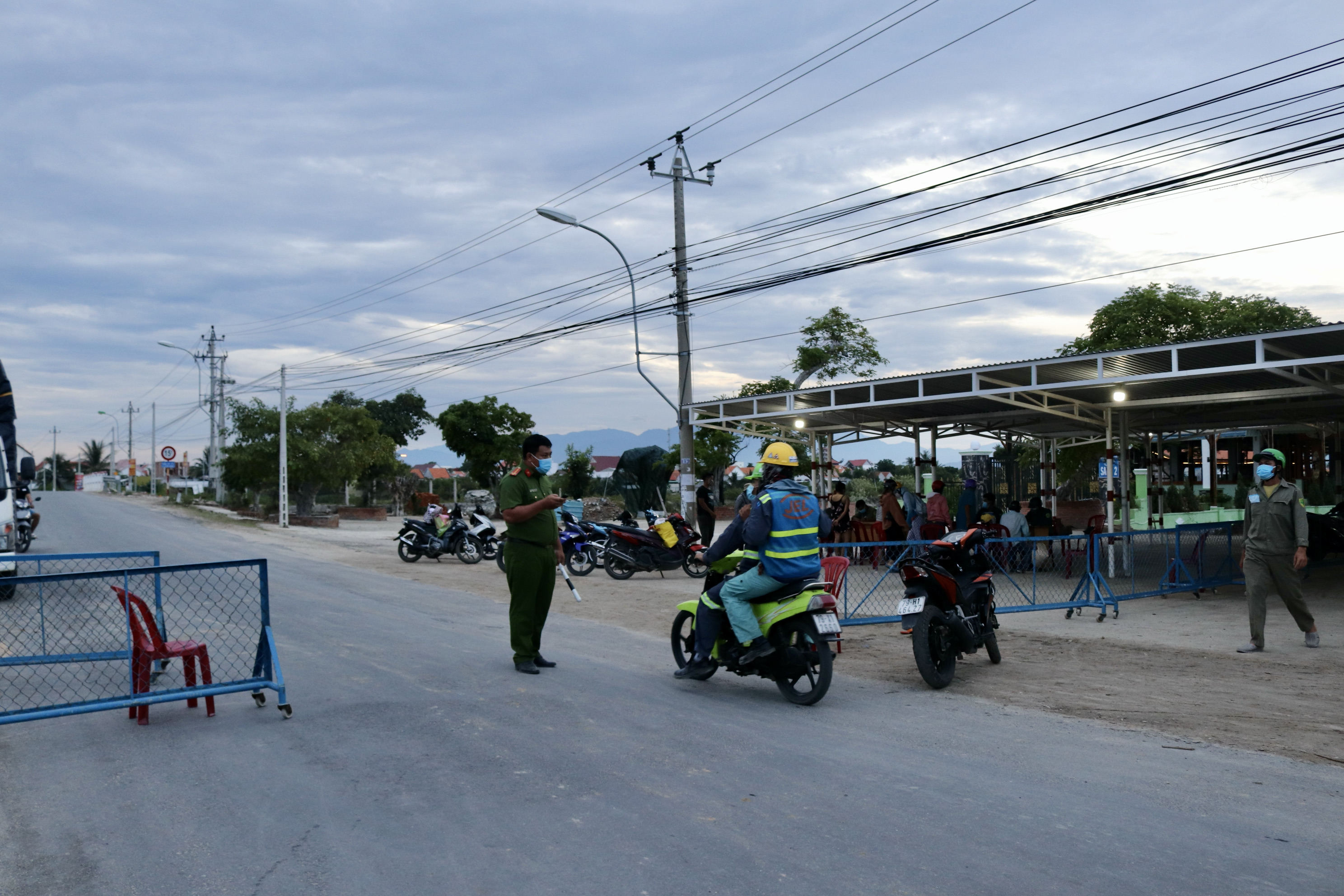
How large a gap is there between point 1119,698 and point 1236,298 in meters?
33.2

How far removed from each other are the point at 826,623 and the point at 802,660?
308 millimetres

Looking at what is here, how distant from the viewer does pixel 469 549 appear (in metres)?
19.2

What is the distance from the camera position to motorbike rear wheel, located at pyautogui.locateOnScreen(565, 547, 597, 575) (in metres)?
16.9

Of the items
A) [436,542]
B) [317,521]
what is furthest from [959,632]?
[317,521]

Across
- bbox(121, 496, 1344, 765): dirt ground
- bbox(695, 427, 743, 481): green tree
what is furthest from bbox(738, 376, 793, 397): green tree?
bbox(121, 496, 1344, 765): dirt ground

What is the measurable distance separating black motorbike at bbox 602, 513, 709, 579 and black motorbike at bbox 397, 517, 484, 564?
3.77 metres

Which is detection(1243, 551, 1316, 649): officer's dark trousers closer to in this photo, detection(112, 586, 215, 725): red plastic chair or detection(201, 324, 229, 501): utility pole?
detection(112, 586, 215, 725): red plastic chair

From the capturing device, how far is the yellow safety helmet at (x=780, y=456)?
6734 millimetres

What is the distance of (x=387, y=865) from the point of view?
380cm

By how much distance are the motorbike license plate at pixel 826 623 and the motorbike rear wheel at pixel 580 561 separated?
34.7 feet

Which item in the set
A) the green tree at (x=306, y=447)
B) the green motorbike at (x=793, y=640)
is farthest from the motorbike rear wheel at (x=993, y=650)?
the green tree at (x=306, y=447)

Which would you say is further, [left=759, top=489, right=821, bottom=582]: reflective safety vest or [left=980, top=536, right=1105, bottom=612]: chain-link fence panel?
[left=980, top=536, right=1105, bottom=612]: chain-link fence panel

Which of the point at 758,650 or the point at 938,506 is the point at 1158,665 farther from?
the point at 938,506

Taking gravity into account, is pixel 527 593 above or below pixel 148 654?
Result: above
